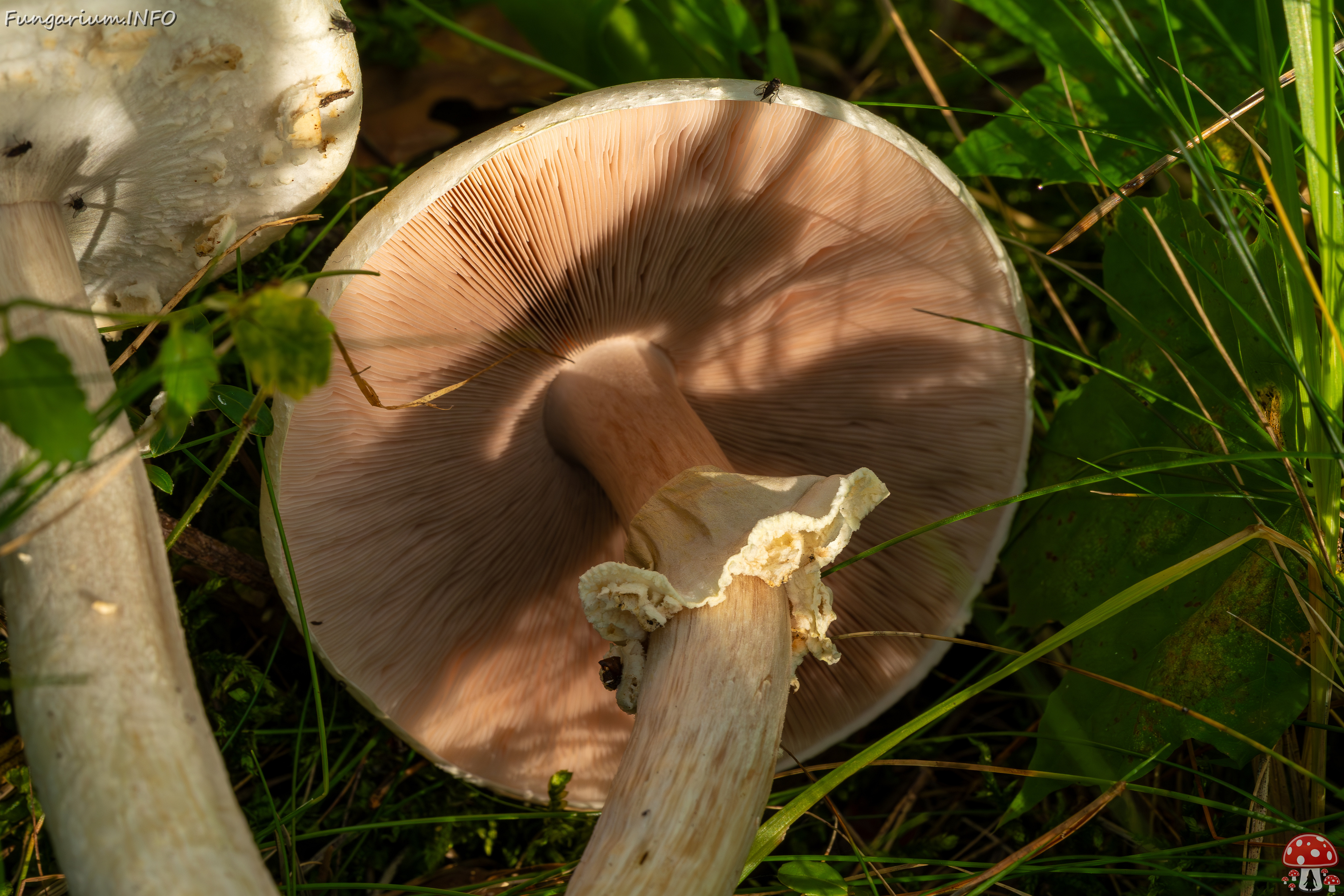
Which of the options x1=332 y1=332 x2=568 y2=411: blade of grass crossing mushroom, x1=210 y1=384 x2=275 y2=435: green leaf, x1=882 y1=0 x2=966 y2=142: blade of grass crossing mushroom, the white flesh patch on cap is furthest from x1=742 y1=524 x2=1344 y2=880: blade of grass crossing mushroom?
x1=210 y1=384 x2=275 y2=435: green leaf

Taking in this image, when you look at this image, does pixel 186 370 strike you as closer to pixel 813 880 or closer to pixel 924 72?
pixel 813 880

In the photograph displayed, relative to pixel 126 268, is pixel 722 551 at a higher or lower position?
lower

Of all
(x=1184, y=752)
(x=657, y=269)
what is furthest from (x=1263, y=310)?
(x=657, y=269)

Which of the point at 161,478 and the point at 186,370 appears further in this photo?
the point at 161,478

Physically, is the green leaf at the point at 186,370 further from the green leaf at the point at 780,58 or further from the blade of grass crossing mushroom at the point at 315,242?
the green leaf at the point at 780,58

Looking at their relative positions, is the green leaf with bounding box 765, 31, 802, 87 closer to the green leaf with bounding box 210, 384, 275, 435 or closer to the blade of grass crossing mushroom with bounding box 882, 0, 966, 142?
the blade of grass crossing mushroom with bounding box 882, 0, 966, 142

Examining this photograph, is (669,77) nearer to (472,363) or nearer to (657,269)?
(657,269)

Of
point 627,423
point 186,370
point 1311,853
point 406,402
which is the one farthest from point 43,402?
point 1311,853
